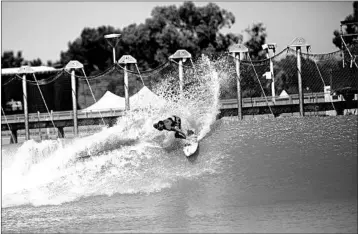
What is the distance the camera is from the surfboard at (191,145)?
15.3 m

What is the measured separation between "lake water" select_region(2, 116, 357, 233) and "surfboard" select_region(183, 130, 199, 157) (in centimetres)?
13

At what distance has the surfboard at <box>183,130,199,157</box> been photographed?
50.3 ft

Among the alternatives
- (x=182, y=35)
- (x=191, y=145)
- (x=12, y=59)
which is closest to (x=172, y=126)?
(x=191, y=145)

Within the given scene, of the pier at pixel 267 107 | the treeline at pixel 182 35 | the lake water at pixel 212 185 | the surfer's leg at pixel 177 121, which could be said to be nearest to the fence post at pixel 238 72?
the pier at pixel 267 107

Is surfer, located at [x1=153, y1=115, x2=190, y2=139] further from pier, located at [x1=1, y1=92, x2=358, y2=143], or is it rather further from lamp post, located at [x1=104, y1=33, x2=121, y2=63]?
lamp post, located at [x1=104, y1=33, x2=121, y2=63]

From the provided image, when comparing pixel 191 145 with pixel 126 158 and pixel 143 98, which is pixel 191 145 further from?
pixel 143 98

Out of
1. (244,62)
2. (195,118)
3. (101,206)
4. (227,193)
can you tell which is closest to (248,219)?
(227,193)

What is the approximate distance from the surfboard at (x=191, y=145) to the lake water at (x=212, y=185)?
0.44 feet

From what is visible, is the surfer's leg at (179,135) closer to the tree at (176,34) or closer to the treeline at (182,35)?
the treeline at (182,35)

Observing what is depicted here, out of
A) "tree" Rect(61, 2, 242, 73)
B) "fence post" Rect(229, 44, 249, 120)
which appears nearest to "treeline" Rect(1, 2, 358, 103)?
"tree" Rect(61, 2, 242, 73)

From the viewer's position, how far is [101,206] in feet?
46.4

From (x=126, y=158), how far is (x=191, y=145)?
178 centimetres

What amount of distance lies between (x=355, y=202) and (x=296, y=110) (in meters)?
8.12

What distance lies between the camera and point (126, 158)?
16.4m
